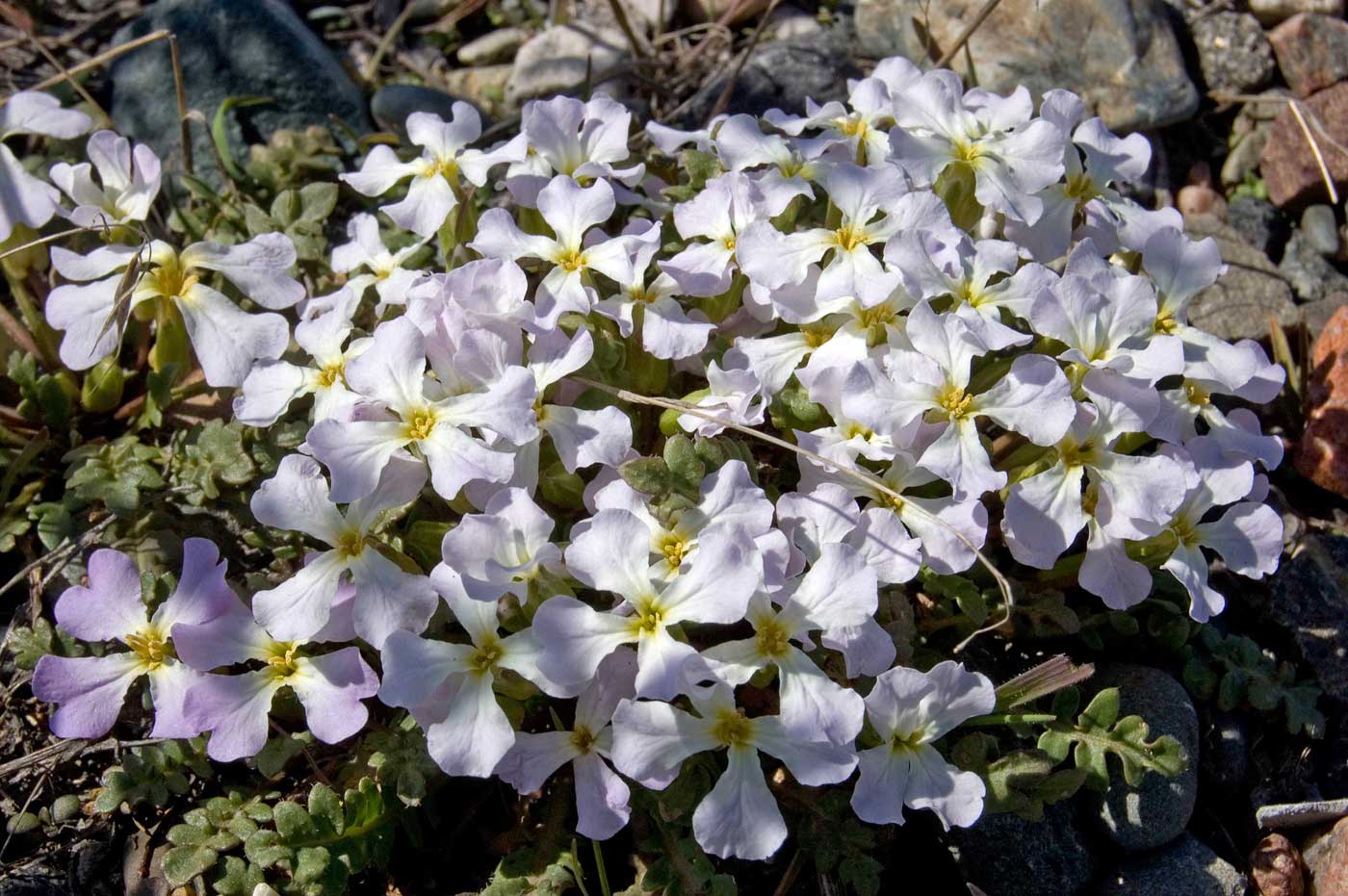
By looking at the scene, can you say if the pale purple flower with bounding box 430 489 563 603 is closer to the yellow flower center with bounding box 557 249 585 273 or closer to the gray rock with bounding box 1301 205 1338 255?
the yellow flower center with bounding box 557 249 585 273

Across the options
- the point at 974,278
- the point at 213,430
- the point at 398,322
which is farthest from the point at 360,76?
the point at 974,278

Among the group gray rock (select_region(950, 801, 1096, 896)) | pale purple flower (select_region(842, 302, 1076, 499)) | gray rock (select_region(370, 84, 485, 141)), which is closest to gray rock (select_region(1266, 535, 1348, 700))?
gray rock (select_region(950, 801, 1096, 896))

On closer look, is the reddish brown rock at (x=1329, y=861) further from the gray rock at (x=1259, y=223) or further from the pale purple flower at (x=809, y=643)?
the gray rock at (x=1259, y=223)

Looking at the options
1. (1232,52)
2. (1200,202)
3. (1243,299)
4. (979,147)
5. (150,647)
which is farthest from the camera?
(1232,52)

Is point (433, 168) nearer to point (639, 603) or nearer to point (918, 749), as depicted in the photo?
point (639, 603)

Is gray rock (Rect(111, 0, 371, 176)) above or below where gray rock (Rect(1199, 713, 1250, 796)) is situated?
above

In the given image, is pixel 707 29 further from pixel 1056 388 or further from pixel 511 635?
pixel 511 635

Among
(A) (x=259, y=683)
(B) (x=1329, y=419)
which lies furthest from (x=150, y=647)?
(B) (x=1329, y=419)
